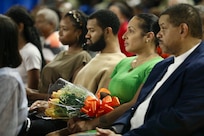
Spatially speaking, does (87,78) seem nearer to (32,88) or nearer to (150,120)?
(32,88)

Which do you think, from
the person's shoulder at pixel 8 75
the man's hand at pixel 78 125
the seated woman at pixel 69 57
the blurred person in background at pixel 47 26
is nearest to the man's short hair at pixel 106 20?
the seated woman at pixel 69 57

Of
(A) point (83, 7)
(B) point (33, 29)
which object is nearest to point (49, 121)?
(B) point (33, 29)

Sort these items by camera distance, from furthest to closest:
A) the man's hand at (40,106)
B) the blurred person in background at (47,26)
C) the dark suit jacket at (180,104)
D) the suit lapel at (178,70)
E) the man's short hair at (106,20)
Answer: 1. the blurred person in background at (47,26)
2. the man's short hair at (106,20)
3. the man's hand at (40,106)
4. the suit lapel at (178,70)
5. the dark suit jacket at (180,104)

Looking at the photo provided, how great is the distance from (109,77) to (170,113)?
1.10 meters

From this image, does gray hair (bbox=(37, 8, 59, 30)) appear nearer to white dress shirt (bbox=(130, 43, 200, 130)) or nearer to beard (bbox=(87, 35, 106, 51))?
beard (bbox=(87, 35, 106, 51))

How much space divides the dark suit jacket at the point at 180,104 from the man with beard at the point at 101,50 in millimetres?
984

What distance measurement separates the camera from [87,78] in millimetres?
4012

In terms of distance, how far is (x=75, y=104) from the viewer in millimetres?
3408

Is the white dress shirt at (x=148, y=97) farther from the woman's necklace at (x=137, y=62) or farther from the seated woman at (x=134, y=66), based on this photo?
the woman's necklace at (x=137, y=62)

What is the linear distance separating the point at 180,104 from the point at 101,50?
130 centimetres

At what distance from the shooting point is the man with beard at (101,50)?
3.97 meters

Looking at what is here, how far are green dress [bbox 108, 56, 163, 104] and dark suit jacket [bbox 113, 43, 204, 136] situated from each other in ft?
1.69

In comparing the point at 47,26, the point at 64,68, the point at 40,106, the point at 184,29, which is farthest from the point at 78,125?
the point at 47,26

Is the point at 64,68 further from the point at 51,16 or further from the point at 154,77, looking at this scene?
the point at 51,16
